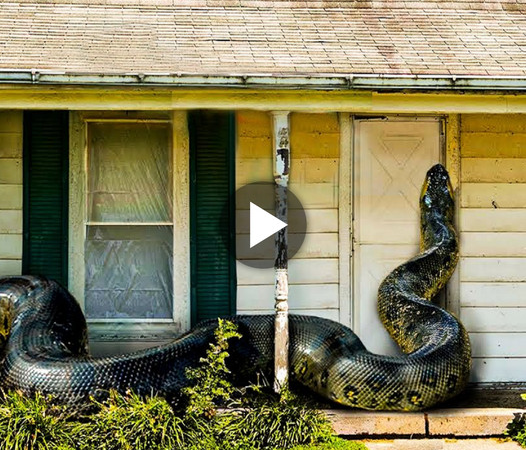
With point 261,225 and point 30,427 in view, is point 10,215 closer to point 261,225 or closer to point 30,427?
point 261,225

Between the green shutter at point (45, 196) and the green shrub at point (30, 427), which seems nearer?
the green shrub at point (30, 427)

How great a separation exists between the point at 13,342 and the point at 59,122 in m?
2.16

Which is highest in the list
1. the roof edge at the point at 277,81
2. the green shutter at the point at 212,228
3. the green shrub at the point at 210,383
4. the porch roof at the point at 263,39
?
the porch roof at the point at 263,39

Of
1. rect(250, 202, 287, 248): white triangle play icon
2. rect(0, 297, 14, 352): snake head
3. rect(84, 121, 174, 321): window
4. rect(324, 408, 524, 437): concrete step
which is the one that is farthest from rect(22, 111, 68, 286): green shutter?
rect(324, 408, 524, 437): concrete step

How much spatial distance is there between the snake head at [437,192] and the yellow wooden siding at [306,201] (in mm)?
818

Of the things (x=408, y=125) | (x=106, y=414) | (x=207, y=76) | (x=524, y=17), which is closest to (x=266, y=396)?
(x=106, y=414)

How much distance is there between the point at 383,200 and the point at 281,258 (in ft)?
5.61

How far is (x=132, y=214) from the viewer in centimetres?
899

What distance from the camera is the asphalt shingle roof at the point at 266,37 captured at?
25.5ft

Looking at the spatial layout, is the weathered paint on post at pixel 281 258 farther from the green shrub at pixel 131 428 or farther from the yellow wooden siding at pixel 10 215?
the yellow wooden siding at pixel 10 215

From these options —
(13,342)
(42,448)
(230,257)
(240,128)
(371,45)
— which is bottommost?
(42,448)

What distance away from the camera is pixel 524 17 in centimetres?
947

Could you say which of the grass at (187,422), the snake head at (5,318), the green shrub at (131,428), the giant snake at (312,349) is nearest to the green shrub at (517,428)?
the giant snake at (312,349)

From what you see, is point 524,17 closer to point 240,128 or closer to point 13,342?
point 240,128
